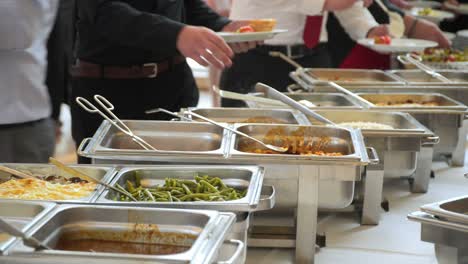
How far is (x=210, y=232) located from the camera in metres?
1.10

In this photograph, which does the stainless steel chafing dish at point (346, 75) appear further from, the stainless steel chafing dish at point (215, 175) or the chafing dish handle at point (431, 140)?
the stainless steel chafing dish at point (215, 175)

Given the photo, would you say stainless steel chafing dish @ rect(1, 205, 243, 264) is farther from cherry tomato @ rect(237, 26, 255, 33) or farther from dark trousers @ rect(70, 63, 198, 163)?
cherry tomato @ rect(237, 26, 255, 33)

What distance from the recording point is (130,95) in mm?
2408

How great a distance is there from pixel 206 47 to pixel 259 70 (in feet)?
3.57

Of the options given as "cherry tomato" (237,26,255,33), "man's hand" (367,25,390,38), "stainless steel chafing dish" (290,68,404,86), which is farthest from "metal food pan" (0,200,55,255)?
"man's hand" (367,25,390,38)

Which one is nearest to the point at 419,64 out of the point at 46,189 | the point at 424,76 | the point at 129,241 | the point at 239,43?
the point at 424,76

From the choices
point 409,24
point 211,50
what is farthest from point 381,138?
point 409,24

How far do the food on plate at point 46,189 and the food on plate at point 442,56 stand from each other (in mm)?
2200

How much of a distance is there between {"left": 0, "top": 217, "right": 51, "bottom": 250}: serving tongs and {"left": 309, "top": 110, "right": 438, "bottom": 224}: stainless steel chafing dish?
2.96ft

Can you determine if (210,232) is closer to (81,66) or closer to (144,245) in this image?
(144,245)

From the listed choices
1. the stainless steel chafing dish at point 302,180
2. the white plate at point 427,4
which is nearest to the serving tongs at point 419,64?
the stainless steel chafing dish at point 302,180

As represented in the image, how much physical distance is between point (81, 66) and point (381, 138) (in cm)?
103

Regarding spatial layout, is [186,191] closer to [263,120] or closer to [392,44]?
[263,120]

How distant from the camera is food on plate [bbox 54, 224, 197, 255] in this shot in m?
1.15
